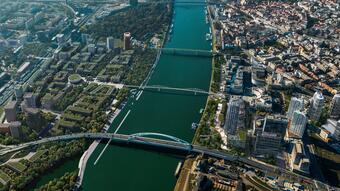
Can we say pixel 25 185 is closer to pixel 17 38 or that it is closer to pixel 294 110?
pixel 294 110

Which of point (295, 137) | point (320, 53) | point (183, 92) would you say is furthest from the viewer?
point (320, 53)

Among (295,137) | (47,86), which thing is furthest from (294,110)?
(47,86)

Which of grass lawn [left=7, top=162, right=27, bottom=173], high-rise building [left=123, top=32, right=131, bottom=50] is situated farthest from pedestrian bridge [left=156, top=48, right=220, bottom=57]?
grass lawn [left=7, top=162, right=27, bottom=173]

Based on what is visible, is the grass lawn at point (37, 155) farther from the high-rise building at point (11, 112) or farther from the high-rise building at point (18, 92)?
the high-rise building at point (18, 92)

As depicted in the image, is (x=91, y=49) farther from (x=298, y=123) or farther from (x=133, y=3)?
(x=298, y=123)

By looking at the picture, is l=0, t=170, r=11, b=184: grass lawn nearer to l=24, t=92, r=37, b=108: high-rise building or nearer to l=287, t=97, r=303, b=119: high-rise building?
l=24, t=92, r=37, b=108: high-rise building

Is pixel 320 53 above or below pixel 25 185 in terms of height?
above

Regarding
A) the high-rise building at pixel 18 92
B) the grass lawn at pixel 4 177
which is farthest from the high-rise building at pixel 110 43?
the grass lawn at pixel 4 177
